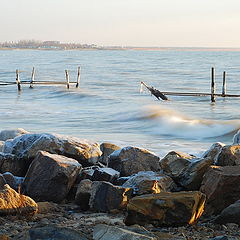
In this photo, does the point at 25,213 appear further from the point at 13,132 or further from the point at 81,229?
the point at 13,132

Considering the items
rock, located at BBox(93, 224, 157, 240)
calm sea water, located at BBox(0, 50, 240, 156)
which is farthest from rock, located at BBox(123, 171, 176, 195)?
calm sea water, located at BBox(0, 50, 240, 156)

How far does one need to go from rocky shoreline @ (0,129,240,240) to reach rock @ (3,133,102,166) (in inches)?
0.6

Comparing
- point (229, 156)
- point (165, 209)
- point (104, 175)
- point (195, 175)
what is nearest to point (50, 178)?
point (104, 175)

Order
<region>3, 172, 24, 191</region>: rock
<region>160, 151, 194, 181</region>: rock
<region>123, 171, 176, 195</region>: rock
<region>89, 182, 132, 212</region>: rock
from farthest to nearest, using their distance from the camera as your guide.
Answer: <region>3, 172, 24, 191</region>: rock
<region>160, 151, 194, 181</region>: rock
<region>123, 171, 176, 195</region>: rock
<region>89, 182, 132, 212</region>: rock

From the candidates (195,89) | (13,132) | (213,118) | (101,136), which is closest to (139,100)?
A: (213,118)

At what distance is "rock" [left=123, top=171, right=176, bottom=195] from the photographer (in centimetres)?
713

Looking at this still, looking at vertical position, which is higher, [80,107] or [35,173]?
[35,173]

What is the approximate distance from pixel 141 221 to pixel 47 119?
1712cm

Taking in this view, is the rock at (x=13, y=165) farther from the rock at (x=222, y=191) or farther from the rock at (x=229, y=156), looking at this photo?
the rock at (x=222, y=191)

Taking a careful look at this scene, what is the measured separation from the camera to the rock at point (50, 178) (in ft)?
24.6

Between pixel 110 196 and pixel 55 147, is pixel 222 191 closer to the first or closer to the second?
pixel 110 196

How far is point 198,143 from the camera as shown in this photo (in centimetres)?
1756

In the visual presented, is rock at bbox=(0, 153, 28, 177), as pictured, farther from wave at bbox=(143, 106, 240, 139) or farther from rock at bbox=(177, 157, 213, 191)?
wave at bbox=(143, 106, 240, 139)

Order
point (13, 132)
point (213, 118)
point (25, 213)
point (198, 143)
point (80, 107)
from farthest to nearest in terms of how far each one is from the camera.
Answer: point (80, 107), point (213, 118), point (198, 143), point (13, 132), point (25, 213)
